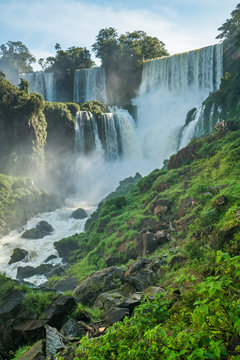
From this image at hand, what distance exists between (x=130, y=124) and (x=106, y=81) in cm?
1550

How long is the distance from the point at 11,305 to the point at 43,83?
50.8 m

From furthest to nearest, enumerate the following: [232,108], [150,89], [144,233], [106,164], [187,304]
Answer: [150,89] < [106,164] < [232,108] < [144,233] < [187,304]

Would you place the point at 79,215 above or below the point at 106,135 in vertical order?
below

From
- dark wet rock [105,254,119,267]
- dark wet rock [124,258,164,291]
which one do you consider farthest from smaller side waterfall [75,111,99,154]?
dark wet rock [124,258,164,291]

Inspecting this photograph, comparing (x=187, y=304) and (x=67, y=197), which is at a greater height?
(x=187, y=304)

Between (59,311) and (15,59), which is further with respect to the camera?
(15,59)

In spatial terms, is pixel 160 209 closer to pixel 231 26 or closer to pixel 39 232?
pixel 39 232

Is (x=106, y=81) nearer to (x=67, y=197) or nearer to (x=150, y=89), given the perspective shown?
(x=150, y=89)

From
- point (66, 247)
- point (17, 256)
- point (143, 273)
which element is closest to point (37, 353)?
point (143, 273)

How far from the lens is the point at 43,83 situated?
159ft

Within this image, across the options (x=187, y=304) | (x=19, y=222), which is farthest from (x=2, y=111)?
(x=187, y=304)

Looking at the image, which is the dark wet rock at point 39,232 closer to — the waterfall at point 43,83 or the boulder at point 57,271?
the boulder at point 57,271

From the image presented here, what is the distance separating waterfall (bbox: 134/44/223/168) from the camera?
3369 centimetres

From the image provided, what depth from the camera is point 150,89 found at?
42.6m
